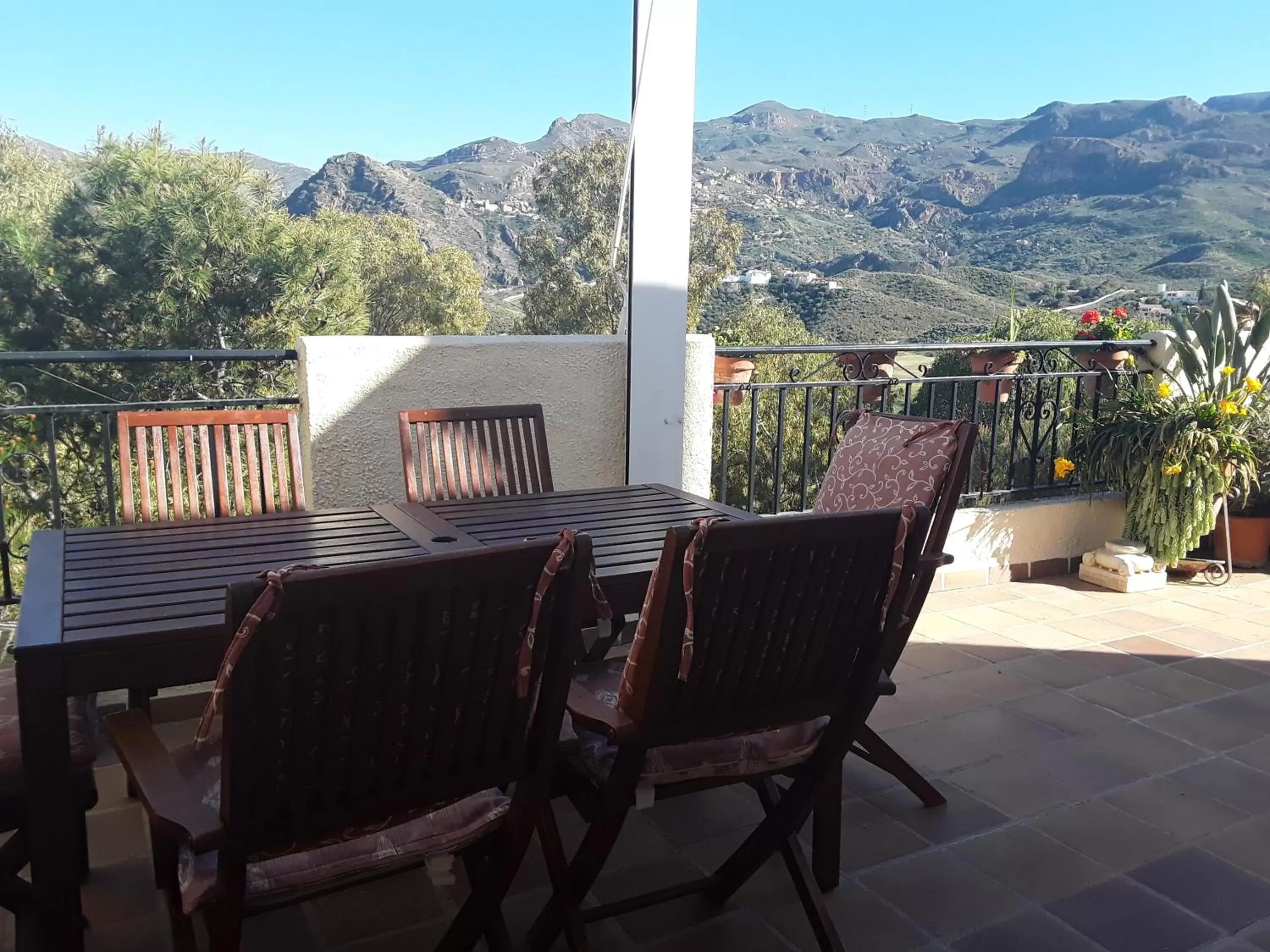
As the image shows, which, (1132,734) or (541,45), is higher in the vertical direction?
(541,45)

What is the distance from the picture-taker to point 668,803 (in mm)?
2449

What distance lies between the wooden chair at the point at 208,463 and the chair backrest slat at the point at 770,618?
55.1 inches

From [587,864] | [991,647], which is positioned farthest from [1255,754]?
[587,864]

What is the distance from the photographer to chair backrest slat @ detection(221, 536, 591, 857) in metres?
1.21

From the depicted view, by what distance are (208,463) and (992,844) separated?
2.11 metres

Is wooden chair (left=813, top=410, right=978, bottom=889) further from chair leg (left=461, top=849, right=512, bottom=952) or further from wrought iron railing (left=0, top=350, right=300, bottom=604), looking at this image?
wrought iron railing (left=0, top=350, right=300, bottom=604)

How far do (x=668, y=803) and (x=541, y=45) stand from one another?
29.0 feet

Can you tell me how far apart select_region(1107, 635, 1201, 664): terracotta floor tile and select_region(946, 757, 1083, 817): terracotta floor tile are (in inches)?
45.3

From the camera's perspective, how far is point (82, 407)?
117 inches

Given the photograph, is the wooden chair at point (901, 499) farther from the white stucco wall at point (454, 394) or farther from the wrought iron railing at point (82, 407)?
the wrought iron railing at point (82, 407)

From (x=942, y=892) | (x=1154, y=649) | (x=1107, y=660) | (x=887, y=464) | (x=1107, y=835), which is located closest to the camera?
(x=942, y=892)

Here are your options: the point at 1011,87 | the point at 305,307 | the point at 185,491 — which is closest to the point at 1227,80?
the point at 1011,87

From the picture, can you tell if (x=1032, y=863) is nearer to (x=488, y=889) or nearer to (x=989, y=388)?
(x=488, y=889)

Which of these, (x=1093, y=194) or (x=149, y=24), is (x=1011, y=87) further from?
(x=149, y=24)
